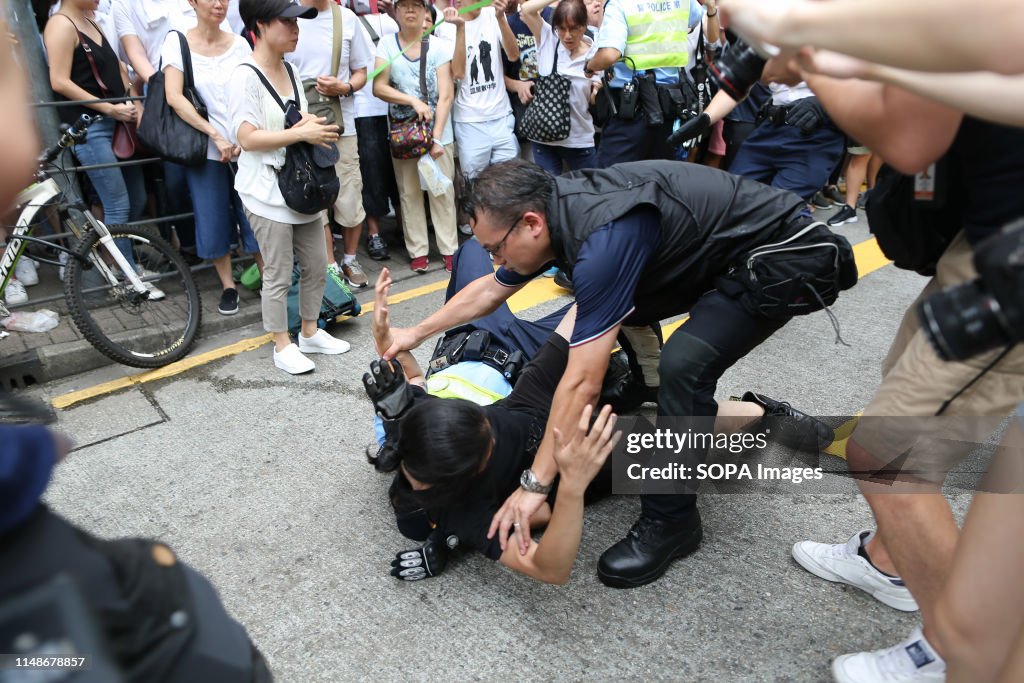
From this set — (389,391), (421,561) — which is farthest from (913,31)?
(421,561)

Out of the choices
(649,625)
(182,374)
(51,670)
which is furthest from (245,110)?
(51,670)

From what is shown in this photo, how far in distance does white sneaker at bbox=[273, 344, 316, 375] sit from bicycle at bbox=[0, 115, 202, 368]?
59cm

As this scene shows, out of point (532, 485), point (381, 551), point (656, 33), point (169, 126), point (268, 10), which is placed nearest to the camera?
point (532, 485)

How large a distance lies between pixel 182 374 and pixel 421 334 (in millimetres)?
1712

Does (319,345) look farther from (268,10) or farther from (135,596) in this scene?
(135,596)

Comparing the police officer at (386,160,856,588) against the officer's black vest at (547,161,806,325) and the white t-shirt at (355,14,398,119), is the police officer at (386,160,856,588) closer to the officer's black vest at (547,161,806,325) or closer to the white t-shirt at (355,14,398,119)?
the officer's black vest at (547,161,806,325)

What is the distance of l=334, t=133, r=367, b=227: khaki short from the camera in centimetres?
477

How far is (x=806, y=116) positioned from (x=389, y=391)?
11.1 ft

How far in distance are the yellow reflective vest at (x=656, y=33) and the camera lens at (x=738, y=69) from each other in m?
3.18

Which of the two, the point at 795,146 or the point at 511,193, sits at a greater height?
the point at 511,193

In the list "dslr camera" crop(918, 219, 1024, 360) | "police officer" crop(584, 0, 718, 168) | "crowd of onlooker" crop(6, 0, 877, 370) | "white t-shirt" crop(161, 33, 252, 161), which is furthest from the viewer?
"police officer" crop(584, 0, 718, 168)

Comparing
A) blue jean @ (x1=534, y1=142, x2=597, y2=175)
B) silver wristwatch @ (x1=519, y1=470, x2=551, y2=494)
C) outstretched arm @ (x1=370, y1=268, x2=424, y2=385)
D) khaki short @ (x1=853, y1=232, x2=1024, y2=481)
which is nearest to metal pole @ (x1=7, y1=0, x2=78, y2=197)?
outstretched arm @ (x1=370, y1=268, x2=424, y2=385)

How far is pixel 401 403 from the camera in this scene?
7.59 ft

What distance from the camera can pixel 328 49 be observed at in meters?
4.51
